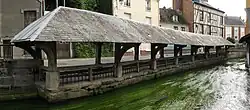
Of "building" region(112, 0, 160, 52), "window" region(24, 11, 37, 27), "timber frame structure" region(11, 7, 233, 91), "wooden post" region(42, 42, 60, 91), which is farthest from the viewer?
"building" region(112, 0, 160, 52)

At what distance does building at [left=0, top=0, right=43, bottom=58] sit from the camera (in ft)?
54.9

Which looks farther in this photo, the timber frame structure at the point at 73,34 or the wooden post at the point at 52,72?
the wooden post at the point at 52,72

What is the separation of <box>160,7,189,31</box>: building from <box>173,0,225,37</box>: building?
97 cm

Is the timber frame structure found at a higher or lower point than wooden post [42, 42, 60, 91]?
higher

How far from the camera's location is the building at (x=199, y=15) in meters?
35.5

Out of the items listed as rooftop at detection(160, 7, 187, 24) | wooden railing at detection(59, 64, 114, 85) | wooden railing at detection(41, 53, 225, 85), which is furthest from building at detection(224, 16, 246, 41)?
wooden railing at detection(59, 64, 114, 85)

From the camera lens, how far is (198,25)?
36844 mm

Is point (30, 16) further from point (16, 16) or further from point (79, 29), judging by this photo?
point (79, 29)

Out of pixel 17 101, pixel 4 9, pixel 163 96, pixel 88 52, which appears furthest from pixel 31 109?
pixel 88 52

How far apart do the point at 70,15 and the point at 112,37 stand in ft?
5.65

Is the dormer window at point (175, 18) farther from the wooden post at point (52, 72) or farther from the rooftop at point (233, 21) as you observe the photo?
the wooden post at point (52, 72)

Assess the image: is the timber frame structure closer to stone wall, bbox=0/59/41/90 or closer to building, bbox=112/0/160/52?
stone wall, bbox=0/59/41/90

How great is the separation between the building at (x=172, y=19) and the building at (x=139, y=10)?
3270 millimetres

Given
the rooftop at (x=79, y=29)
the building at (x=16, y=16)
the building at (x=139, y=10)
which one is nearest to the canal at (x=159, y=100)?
the rooftop at (x=79, y=29)
